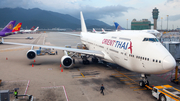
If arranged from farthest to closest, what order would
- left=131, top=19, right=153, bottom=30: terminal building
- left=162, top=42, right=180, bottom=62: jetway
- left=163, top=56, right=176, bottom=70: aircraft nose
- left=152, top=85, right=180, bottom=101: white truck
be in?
1. left=131, top=19, right=153, bottom=30: terminal building
2. left=162, top=42, right=180, bottom=62: jetway
3. left=152, top=85, right=180, bottom=101: white truck
4. left=163, top=56, right=176, bottom=70: aircraft nose

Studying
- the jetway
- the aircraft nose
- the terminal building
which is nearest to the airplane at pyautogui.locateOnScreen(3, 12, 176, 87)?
the aircraft nose

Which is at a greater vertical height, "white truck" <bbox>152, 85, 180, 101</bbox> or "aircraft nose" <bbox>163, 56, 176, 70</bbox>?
"aircraft nose" <bbox>163, 56, 176, 70</bbox>

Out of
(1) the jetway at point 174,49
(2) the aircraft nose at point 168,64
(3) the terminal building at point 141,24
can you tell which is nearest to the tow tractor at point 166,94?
(2) the aircraft nose at point 168,64

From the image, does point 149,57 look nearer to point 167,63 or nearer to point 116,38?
point 167,63

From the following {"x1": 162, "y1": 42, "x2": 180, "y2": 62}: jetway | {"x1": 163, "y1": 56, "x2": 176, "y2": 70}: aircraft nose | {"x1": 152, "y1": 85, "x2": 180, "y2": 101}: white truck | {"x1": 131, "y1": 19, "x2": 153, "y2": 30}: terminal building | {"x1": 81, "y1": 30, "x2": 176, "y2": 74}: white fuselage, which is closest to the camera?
{"x1": 163, "y1": 56, "x2": 176, "y2": 70}: aircraft nose

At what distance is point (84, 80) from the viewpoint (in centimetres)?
1639

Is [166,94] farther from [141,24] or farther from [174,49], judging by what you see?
[141,24]

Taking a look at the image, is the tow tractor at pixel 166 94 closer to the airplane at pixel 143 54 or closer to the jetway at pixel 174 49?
the airplane at pixel 143 54

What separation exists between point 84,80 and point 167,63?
29.6ft

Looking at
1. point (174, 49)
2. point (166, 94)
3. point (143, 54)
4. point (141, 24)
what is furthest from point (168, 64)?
point (141, 24)

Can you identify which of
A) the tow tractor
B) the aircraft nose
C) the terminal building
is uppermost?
the terminal building

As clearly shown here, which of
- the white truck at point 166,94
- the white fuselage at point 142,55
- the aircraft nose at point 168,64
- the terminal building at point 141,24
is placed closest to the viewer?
the aircraft nose at point 168,64

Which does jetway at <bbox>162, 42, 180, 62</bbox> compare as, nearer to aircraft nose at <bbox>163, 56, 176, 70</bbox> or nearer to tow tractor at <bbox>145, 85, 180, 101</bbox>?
tow tractor at <bbox>145, 85, 180, 101</bbox>

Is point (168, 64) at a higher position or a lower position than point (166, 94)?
higher
